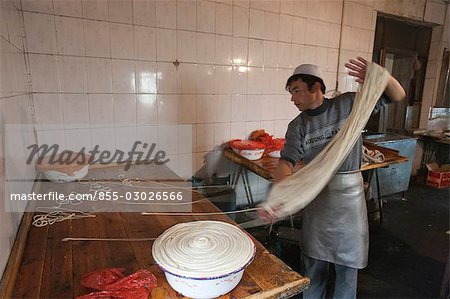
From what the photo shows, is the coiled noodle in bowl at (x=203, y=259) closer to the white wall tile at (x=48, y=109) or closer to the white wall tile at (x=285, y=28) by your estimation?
the white wall tile at (x=48, y=109)

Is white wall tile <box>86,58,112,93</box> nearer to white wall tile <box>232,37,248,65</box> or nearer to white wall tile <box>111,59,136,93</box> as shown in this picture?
white wall tile <box>111,59,136,93</box>

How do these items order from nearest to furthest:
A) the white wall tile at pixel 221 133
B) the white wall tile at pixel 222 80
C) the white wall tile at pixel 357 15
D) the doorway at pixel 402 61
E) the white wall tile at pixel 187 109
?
1. the white wall tile at pixel 187 109
2. the white wall tile at pixel 222 80
3. the white wall tile at pixel 221 133
4. the white wall tile at pixel 357 15
5. the doorway at pixel 402 61

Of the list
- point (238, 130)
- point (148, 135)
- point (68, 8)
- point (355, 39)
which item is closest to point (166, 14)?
point (68, 8)

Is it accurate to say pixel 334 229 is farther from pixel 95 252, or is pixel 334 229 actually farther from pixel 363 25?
pixel 363 25

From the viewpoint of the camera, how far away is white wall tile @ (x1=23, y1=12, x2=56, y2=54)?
1.86 meters

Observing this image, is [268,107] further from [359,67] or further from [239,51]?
[359,67]

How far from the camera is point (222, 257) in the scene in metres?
0.85

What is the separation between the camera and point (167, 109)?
2.44m

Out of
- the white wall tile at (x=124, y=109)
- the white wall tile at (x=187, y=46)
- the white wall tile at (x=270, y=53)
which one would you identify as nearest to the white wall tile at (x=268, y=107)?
the white wall tile at (x=270, y=53)

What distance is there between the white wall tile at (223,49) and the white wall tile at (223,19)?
53mm

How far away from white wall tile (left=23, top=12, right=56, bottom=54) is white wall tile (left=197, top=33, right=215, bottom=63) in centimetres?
111

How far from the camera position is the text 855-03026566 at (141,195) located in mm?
1620

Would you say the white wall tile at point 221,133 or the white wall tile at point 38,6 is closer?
the white wall tile at point 38,6

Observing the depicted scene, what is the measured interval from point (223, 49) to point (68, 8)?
1.27 meters
